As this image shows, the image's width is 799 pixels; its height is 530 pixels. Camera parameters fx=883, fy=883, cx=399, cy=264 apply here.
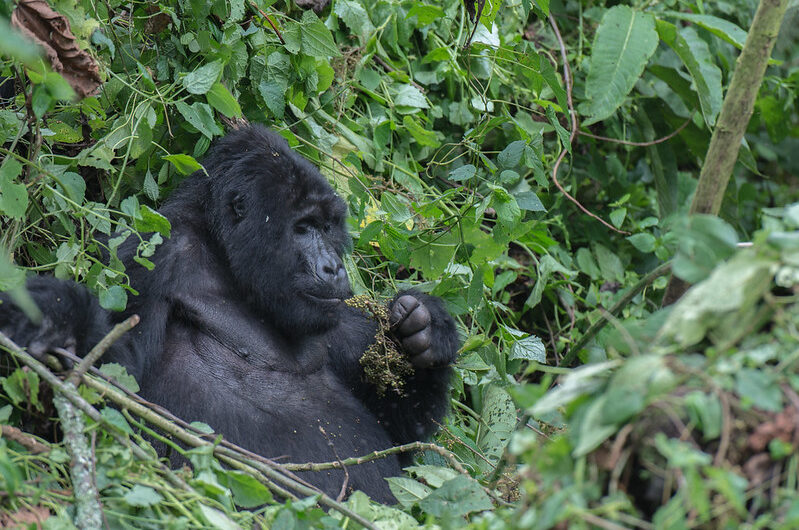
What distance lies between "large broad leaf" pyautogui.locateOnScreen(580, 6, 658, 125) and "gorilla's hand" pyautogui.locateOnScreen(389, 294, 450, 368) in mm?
884

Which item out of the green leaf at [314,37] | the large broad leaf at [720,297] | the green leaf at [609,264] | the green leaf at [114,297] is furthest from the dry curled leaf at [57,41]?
the green leaf at [609,264]

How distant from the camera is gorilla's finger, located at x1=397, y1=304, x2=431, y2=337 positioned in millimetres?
3090

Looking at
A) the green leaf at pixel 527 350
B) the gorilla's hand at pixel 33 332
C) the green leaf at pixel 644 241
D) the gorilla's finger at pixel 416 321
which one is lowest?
the green leaf at pixel 527 350

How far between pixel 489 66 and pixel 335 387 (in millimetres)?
1921

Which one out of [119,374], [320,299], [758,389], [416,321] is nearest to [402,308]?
[416,321]

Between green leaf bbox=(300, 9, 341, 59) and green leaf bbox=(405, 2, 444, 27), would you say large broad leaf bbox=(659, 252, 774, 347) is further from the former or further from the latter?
green leaf bbox=(405, 2, 444, 27)

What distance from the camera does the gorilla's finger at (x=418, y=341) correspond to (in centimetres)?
310

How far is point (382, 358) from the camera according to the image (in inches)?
124

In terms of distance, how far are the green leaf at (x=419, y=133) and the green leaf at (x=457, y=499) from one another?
203 cm

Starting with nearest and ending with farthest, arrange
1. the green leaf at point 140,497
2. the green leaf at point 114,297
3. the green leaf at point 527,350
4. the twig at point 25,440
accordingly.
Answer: the green leaf at point 140,497 → the twig at point 25,440 → the green leaf at point 114,297 → the green leaf at point 527,350

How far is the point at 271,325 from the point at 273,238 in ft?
1.02

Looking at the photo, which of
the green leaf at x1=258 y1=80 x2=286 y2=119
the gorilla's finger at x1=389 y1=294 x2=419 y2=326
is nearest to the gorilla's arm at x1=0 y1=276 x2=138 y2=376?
the gorilla's finger at x1=389 y1=294 x2=419 y2=326

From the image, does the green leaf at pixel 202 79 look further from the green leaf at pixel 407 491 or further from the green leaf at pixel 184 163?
the green leaf at pixel 407 491

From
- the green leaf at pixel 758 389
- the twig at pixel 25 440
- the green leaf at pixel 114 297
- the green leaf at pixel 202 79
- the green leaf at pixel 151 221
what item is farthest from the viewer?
the green leaf at pixel 202 79
